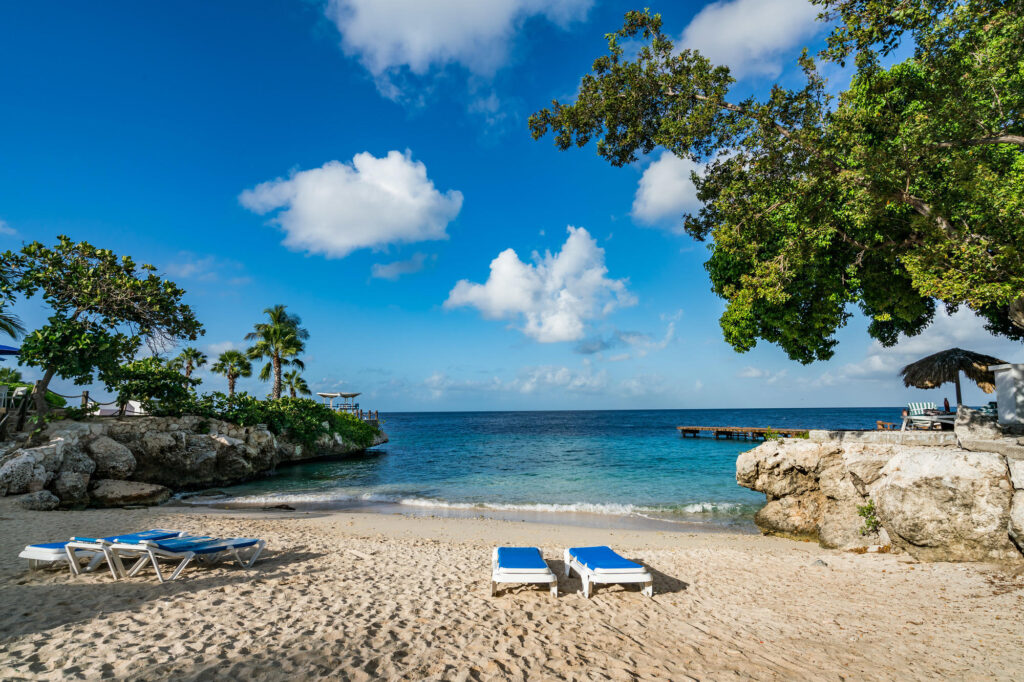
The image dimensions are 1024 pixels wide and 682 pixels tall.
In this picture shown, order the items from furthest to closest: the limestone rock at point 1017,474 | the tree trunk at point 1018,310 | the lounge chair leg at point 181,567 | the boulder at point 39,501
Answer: the boulder at point 39,501 < the tree trunk at point 1018,310 < the limestone rock at point 1017,474 < the lounge chair leg at point 181,567

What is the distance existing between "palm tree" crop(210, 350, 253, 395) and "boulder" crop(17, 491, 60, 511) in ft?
85.8

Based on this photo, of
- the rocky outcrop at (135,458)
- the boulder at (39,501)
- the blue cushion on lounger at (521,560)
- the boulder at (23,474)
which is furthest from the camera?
the rocky outcrop at (135,458)

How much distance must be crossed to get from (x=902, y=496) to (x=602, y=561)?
23.5 feet

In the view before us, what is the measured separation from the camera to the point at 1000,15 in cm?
661

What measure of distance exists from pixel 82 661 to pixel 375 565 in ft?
14.2

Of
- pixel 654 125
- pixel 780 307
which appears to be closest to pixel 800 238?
pixel 780 307

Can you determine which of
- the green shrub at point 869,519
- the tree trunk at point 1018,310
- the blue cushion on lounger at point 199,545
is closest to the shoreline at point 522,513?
the green shrub at point 869,519

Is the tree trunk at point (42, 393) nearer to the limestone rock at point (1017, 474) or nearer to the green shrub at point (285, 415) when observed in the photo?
the green shrub at point (285, 415)

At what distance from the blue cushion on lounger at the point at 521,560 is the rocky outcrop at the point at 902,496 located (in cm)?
802

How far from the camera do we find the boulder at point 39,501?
12.7 meters

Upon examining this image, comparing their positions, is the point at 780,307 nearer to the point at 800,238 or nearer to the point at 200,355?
the point at 800,238

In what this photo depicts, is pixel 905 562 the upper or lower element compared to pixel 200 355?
lower

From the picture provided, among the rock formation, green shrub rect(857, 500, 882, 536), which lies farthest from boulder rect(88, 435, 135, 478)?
green shrub rect(857, 500, 882, 536)

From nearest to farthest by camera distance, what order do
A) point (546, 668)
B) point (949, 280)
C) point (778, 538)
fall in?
point (546, 668) → point (949, 280) → point (778, 538)
